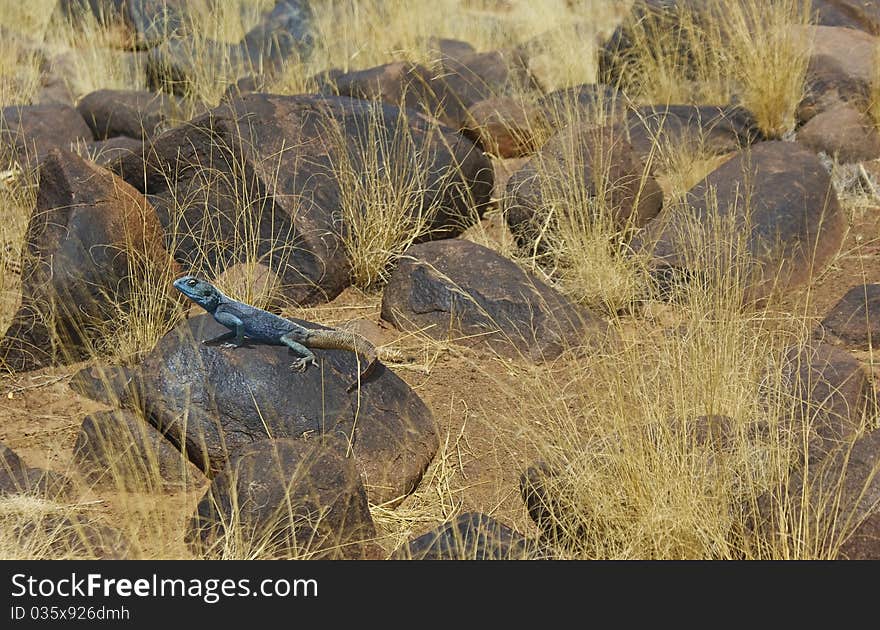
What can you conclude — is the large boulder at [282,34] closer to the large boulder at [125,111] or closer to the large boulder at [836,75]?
the large boulder at [125,111]

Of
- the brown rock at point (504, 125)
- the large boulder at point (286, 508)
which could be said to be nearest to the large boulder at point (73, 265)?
the large boulder at point (286, 508)

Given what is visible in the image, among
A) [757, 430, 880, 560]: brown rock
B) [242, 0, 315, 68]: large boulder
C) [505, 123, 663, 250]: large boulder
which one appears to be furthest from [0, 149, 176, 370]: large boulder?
[242, 0, 315, 68]: large boulder

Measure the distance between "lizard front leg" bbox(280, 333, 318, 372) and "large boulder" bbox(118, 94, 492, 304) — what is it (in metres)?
1.26

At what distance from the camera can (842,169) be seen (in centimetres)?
682

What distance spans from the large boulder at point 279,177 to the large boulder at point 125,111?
164cm

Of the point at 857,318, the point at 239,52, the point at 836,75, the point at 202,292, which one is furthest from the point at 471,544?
the point at 239,52

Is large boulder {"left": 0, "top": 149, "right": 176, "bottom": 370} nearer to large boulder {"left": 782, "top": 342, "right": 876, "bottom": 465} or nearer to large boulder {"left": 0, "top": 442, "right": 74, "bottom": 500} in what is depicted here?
large boulder {"left": 0, "top": 442, "right": 74, "bottom": 500}

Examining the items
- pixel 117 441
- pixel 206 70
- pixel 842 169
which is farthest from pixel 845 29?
pixel 117 441

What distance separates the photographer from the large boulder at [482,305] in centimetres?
520

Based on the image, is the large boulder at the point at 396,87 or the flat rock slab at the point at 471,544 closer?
the flat rock slab at the point at 471,544

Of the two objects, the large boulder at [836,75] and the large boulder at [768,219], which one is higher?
the large boulder at [836,75]

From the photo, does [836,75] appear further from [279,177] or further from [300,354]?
[300,354]

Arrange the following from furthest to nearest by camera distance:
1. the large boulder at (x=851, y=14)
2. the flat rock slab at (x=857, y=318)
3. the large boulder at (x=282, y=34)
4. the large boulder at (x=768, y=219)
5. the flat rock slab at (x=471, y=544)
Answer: the large boulder at (x=282, y=34) → the large boulder at (x=851, y=14) → the large boulder at (x=768, y=219) → the flat rock slab at (x=857, y=318) → the flat rock slab at (x=471, y=544)
